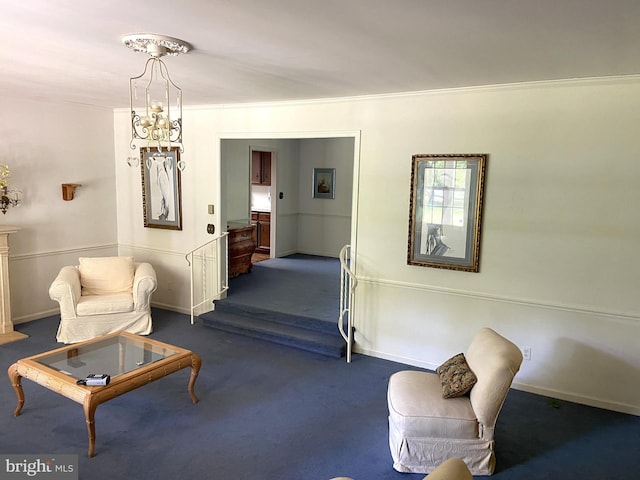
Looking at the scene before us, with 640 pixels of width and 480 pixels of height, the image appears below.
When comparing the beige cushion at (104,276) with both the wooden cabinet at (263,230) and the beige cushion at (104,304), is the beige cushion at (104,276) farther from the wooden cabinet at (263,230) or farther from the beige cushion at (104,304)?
the wooden cabinet at (263,230)

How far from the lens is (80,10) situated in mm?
2203

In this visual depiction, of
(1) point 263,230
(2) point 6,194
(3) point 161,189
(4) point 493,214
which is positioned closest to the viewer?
(4) point 493,214

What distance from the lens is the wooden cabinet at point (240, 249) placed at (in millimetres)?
6605

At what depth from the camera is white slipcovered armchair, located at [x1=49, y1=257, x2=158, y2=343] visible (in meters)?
4.66

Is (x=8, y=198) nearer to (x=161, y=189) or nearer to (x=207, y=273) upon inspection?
(x=161, y=189)

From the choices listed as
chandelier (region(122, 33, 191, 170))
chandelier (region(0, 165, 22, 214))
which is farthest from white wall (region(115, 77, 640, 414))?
chandelier (region(0, 165, 22, 214))

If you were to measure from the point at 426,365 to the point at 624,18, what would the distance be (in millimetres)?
3224

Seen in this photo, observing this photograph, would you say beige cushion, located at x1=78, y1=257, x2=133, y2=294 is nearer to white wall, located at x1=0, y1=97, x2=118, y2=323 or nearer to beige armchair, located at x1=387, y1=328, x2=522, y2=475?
white wall, located at x1=0, y1=97, x2=118, y2=323

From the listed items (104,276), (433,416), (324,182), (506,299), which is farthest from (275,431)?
(324,182)

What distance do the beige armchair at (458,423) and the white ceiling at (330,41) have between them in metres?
1.88

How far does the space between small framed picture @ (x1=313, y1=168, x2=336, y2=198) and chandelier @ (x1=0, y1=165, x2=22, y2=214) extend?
491 centimetres

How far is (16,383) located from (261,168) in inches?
228

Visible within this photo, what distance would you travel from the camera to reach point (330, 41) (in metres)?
2.62

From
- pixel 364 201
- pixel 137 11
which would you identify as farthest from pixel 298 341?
pixel 137 11
